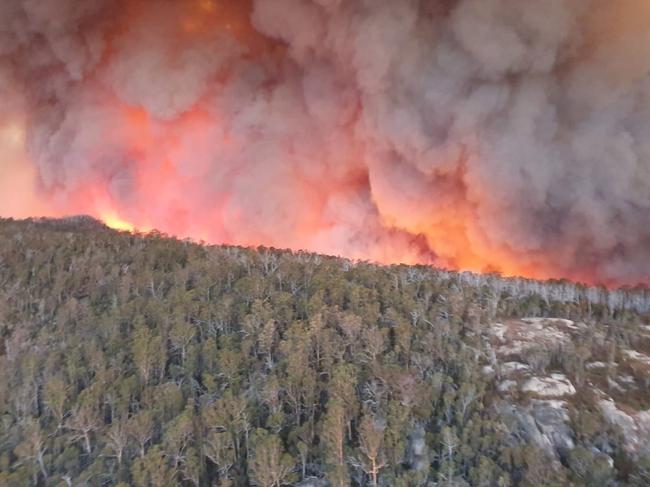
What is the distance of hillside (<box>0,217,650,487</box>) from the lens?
31.6 metres

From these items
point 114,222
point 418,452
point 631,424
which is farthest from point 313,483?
point 114,222

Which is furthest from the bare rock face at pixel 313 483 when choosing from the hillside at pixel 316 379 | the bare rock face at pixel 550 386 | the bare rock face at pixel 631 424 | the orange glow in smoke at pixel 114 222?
the orange glow in smoke at pixel 114 222

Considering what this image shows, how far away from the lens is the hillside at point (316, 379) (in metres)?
31.6

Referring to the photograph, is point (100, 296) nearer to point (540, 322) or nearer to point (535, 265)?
point (540, 322)

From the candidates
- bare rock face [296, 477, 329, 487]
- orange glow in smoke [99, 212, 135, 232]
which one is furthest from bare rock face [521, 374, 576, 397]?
orange glow in smoke [99, 212, 135, 232]

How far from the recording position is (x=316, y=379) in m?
38.6

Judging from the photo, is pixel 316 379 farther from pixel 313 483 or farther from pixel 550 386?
pixel 550 386

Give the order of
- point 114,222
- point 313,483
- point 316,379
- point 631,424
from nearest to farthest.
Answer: point 313,483, point 631,424, point 316,379, point 114,222

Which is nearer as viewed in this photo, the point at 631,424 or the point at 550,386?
the point at 631,424

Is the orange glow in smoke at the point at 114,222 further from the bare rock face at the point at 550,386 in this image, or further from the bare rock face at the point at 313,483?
the bare rock face at the point at 550,386

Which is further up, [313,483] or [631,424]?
[631,424]

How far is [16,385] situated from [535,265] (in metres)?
49.9

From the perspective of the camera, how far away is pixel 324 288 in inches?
2012

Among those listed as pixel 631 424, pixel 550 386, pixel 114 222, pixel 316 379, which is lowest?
pixel 631 424
